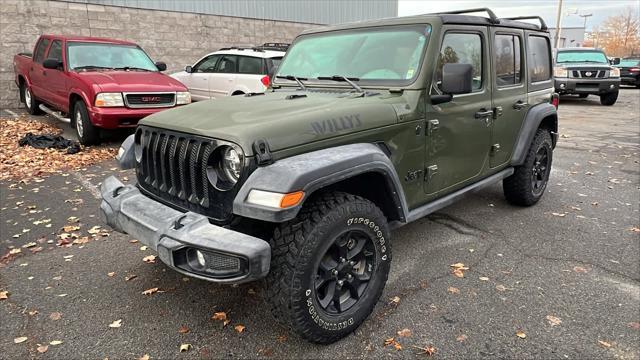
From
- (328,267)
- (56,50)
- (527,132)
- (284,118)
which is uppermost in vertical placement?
(56,50)

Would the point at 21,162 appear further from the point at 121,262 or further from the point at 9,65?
the point at 9,65

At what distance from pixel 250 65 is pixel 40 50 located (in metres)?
4.31

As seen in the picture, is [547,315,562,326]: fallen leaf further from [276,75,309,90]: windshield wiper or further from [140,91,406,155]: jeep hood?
[276,75,309,90]: windshield wiper

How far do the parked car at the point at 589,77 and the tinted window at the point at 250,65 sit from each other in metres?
10.6

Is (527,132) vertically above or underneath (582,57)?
underneath

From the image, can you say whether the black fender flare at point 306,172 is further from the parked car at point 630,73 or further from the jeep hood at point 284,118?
the parked car at point 630,73

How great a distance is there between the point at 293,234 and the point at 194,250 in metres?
0.53

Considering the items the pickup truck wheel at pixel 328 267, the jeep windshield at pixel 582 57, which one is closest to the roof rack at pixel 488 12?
Answer: the pickup truck wheel at pixel 328 267

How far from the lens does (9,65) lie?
1138cm

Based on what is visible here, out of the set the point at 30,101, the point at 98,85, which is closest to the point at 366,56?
the point at 98,85

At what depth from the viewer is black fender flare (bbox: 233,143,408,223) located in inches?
88.3

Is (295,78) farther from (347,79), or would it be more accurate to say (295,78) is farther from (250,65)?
(250,65)

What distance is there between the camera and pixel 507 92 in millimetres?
4188

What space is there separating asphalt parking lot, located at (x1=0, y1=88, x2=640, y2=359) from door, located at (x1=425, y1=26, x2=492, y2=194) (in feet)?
2.42
